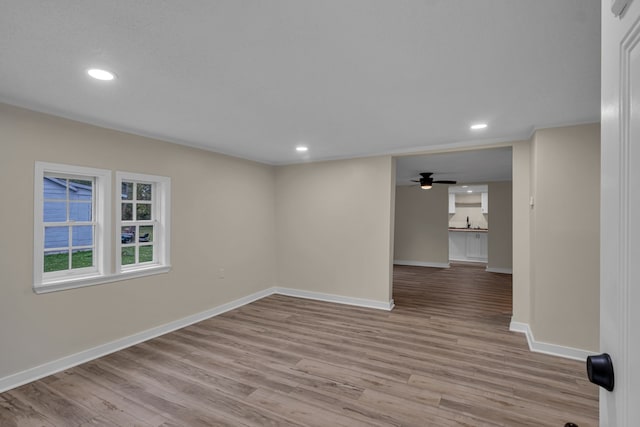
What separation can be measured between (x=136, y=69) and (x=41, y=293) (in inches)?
90.5

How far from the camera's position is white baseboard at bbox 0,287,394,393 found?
273 cm

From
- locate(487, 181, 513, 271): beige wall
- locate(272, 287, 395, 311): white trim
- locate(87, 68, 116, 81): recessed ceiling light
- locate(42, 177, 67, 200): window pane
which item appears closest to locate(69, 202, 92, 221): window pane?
locate(42, 177, 67, 200): window pane

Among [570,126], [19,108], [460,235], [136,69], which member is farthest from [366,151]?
[460,235]

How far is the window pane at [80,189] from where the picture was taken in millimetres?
3232

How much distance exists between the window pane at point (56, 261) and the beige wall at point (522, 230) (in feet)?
16.9

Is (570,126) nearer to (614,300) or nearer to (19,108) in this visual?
(614,300)

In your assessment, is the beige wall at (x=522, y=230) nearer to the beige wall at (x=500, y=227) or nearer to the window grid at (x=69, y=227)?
the beige wall at (x=500, y=227)

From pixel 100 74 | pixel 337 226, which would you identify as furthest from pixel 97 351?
pixel 337 226

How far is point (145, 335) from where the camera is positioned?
3.69 metres

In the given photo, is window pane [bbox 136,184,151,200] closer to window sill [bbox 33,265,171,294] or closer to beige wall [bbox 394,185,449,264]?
window sill [bbox 33,265,171,294]

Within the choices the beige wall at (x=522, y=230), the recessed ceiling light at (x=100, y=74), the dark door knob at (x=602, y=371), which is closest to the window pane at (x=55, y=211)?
the recessed ceiling light at (x=100, y=74)

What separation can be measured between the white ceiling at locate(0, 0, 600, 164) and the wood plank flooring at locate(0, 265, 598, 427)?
247cm

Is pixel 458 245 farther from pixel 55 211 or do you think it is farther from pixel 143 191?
pixel 55 211

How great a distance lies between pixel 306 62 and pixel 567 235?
3.18 m
